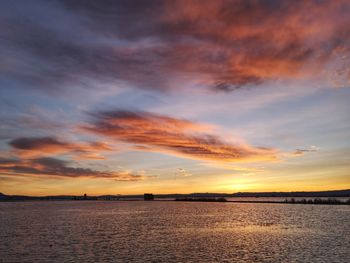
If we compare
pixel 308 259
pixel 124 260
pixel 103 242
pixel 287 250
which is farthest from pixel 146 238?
pixel 308 259

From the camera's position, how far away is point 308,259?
39.4 m

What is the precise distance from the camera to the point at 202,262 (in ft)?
129

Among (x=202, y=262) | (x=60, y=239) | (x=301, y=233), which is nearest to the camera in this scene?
(x=202, y=262)

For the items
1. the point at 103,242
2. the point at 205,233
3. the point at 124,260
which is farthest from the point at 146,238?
the point at 124,260

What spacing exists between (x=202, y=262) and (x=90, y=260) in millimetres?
11939

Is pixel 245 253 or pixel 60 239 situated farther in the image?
pixel 60 239

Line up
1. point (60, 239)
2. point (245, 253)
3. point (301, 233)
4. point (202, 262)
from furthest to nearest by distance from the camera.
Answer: point (301, 233) → point (60, 239) → point (245, 253) → point (202, 262)

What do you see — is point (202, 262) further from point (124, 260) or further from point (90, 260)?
point (90, 260)

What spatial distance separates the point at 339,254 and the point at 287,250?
20.0 feet

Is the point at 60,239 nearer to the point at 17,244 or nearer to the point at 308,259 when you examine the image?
the point at 17,244

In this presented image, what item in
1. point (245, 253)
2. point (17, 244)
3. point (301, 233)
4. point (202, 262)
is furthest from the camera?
point (301, 233)

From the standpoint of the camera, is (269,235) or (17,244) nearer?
(17,244)

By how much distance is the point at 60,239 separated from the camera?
190ft

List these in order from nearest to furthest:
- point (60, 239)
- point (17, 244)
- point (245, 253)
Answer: point (245, 253), point (17, 244), point (60, 239)
